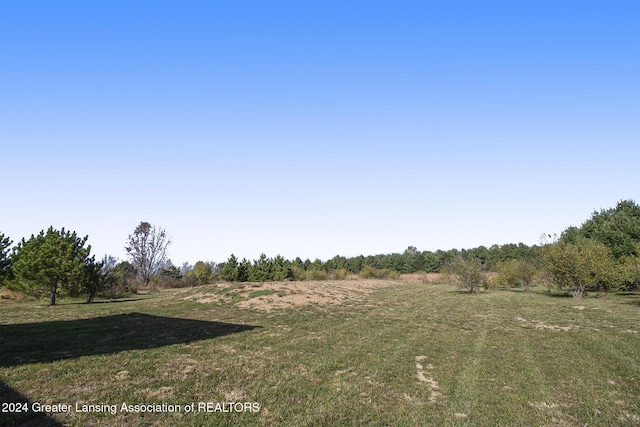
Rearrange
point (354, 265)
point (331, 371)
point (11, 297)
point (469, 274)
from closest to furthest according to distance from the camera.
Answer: point (331, 371) < point (11, 297) < point (469, 274) < point (354, 265)

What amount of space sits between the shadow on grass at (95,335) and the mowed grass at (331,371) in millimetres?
60

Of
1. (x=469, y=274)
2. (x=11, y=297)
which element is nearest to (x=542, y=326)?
(x=469, y=274)

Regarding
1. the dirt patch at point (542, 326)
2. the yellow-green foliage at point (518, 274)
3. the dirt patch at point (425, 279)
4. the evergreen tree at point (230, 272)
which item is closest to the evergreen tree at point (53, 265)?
the evergreen tree at point (230, 272)

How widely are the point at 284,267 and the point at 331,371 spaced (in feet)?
158

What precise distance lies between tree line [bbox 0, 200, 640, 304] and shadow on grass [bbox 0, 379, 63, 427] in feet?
72.9

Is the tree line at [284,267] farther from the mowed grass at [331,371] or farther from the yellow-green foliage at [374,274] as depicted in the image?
the mowed grass at [331,371]

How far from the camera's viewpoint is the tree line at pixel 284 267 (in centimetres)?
2455

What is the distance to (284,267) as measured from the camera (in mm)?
56250

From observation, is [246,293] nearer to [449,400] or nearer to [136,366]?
[136,366]

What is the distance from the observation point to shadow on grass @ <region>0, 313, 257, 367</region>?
9.91 m

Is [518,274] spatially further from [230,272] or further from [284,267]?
[230,272]

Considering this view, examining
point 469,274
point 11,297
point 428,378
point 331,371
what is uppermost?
point 469,274

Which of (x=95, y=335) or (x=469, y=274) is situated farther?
(x=469, y=274)

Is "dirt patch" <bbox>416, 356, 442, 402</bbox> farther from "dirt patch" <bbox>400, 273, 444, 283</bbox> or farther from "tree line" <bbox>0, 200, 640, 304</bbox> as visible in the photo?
"dirt patch" <bbox>400, 273, 444, 283</bbox>
